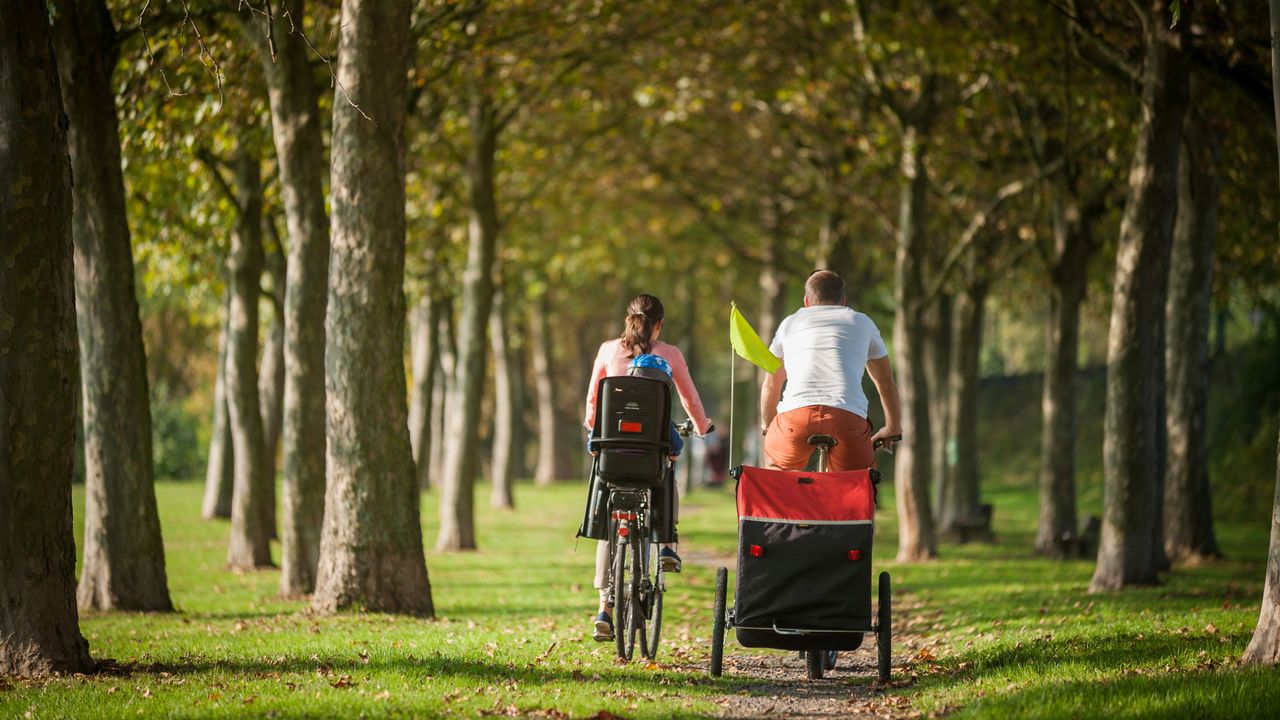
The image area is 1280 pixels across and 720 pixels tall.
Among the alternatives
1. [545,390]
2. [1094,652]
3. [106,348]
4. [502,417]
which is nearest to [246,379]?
[106,348]

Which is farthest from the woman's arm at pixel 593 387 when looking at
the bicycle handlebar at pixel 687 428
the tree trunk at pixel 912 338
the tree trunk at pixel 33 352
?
the tree trunk at pixel 912 338

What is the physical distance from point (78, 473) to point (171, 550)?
22546 mm

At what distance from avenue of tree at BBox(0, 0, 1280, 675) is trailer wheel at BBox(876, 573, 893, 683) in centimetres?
196

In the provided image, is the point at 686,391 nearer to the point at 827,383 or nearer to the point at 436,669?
the point at 827,383

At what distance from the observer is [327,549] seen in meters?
11.2

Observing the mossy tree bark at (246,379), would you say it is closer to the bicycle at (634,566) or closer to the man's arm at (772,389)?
the bicycle at (634,566)

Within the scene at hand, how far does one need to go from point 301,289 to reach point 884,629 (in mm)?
7626

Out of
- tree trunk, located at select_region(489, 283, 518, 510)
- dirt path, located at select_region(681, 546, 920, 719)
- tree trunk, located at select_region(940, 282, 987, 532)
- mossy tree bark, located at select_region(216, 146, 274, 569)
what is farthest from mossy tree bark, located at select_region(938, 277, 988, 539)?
dirt path, located at select_region(681, 546, 920, 719)

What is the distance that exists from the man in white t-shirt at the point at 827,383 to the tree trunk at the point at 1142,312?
19.6 ft

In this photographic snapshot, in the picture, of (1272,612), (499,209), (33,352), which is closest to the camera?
(1272,612)

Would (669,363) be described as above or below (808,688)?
above

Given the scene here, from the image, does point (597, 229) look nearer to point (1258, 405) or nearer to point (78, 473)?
point (1258, 405)

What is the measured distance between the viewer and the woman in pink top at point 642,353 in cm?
859

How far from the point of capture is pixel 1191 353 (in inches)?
681
